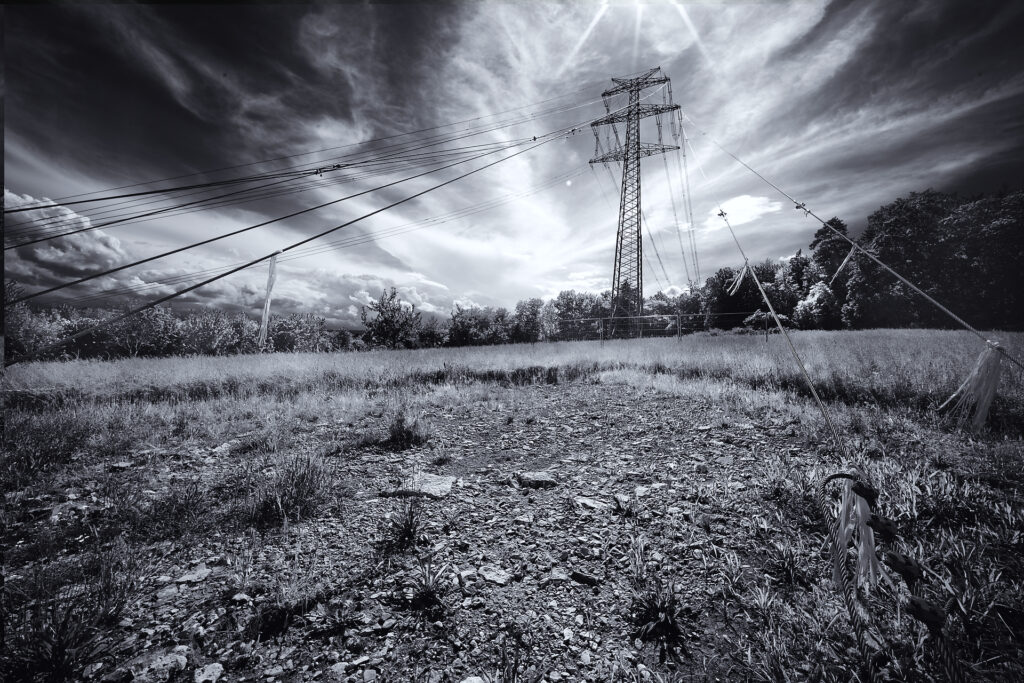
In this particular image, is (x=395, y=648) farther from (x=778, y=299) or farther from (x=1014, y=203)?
(x=1014, y=203)

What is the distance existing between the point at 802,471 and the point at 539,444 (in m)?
3.39

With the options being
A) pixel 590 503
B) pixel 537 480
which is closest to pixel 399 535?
pixel 537 480

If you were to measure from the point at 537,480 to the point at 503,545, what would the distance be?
1.22 m

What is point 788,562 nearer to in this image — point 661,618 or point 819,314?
point 661,618

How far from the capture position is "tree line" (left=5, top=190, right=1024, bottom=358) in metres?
17.0

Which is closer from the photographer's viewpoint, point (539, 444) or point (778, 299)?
point (539, 444)

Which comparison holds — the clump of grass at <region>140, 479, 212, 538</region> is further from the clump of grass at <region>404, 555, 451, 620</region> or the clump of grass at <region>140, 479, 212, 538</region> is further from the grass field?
the clump of grass at <region>404, 555, 451, 620</region>

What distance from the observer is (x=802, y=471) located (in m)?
3.97

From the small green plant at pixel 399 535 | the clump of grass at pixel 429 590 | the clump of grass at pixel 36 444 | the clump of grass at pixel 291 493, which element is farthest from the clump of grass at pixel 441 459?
the clump of grass at pixel 36 444

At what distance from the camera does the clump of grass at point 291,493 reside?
3.46 metres

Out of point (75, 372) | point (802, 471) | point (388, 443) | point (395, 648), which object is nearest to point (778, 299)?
point (802, 471)

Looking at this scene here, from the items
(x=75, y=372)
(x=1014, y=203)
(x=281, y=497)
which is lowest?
(x=281, y=497)

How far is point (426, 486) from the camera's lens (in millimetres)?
4215

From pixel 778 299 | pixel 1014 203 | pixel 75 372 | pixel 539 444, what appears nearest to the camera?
pixel 539 444
